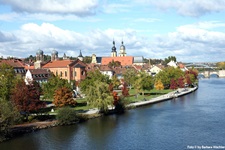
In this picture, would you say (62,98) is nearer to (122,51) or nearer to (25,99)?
(25,99)

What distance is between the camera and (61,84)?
50281 millimetres

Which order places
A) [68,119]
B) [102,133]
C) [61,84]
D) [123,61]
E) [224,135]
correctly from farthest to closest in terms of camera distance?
[123,61] < [61,84] < [68,119] < [102,133] < [224,135]

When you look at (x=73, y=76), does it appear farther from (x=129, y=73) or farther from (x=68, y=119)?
(x=68, y=119)

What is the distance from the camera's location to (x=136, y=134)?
3431 centimetres

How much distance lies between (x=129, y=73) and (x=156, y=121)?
159 ft

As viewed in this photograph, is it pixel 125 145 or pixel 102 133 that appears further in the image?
pixel 102 133

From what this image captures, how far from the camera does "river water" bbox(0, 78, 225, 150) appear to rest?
30.2 metres

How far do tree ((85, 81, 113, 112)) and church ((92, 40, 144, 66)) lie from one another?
96815mm

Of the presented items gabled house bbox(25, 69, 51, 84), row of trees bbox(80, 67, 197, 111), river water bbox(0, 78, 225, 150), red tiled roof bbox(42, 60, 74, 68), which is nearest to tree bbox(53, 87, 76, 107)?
row of trees bbox(80, 67, 197, 111)

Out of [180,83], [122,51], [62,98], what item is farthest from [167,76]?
[122,51]

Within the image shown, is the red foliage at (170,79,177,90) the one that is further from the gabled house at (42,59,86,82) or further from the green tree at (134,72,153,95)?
the gabled house at (42,59,86,82)

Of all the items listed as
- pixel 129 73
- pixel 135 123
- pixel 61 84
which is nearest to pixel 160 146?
pixel 135 123

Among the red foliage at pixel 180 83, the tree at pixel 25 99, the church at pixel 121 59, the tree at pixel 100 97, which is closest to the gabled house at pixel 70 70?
the red foliage at pixel 180 83

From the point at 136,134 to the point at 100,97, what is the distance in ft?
38.1
